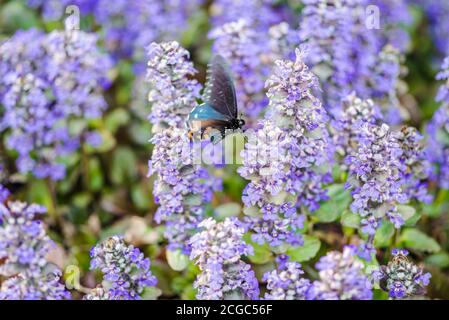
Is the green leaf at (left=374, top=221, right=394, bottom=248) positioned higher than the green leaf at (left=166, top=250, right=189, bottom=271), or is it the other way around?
the green leaf at (left=374, top=221, right=394, bottom=248)

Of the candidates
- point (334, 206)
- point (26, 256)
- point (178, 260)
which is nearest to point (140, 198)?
point (178, 260)

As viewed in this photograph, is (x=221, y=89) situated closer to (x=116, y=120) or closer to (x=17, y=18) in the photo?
(x=116, y=120)

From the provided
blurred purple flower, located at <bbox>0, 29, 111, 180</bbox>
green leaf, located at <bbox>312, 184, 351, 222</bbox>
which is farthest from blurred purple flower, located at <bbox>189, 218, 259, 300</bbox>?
blurred purple flower, located at <bbox>0, 29, 111, 180</bbox>

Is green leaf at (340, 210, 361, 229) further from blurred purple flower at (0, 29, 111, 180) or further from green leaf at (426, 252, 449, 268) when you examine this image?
blurred purple flower at (0, 29, 111, 180)
